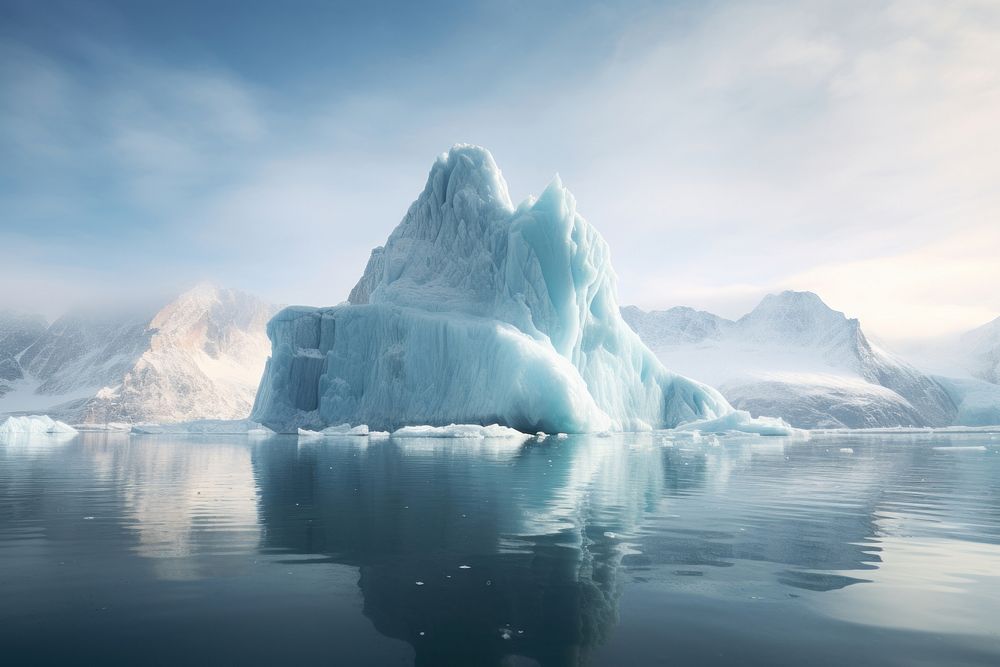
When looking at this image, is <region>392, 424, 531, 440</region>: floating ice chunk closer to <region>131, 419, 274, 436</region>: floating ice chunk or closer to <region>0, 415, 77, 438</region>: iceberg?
<region>131, 419, 274, 436</region>: floating ice chunk

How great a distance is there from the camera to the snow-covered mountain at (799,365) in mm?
123188

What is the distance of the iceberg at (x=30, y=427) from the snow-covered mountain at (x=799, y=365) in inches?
4266

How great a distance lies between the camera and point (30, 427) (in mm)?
56031

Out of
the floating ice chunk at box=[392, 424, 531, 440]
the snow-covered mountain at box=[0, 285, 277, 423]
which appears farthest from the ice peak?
the snow-covered mountain at box=[0, 285, 277, 423]

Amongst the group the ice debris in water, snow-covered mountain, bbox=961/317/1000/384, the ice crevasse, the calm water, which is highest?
snow-covered mountain, bbox=961/317/1000/384

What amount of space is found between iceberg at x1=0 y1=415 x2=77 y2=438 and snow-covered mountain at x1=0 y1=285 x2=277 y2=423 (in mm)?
66668

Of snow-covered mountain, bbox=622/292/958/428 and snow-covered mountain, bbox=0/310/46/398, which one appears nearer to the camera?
snow-covered mountain, bbox=622/292/958/428

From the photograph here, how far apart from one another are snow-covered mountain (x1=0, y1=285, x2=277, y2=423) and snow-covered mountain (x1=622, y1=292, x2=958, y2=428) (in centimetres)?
10656

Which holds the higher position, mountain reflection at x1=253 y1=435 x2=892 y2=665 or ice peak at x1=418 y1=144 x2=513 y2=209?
ice peak at x1=418 y1=144 x2=513 y2=209

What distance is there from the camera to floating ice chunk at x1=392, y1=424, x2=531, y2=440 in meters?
40.6

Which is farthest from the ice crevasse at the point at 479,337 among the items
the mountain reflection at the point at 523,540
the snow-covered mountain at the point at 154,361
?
the snow-covered mountain at the point at 154,361

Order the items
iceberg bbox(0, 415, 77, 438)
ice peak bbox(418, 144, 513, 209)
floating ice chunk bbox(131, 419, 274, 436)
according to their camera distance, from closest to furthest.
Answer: floating ice chunk bbox(131, 419, 274, 436) → iceberg bbox(0, 415, 77, 438) → ice peak bbox(418, 144, 513, 209)

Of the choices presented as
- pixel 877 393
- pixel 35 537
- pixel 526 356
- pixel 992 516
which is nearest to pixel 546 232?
pixel 526 356

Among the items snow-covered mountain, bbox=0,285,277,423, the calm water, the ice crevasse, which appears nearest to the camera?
the calm water
